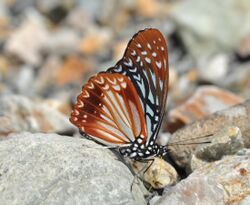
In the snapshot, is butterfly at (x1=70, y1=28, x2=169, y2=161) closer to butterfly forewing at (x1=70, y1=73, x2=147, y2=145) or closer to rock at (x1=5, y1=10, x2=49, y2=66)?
butterfly forewing at (x1=70, y1=73, x2=147, y2=145)

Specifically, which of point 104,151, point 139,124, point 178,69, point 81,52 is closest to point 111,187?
point 104,151

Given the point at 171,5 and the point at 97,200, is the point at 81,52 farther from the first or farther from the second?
the point at 97,200

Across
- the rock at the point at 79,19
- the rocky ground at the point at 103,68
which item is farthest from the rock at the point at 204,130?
the rock at the point at 79,19

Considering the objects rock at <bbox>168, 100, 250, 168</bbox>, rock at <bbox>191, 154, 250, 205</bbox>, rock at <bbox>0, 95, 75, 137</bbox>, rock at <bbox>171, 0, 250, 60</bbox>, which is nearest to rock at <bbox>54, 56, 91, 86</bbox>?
rock at <bbox>171, 0, 250, 60</bbox>

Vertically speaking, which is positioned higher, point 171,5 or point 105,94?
point 171,5

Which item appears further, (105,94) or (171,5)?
(171,5)

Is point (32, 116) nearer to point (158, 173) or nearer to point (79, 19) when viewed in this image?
point (158, 173)

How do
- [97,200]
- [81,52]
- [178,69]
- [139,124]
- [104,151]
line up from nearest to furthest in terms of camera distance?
[97,200] → [104,151] → [139,124] → [178,69] → [81,52]

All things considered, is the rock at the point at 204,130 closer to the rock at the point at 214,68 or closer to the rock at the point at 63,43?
the rock at the point at 214,68
